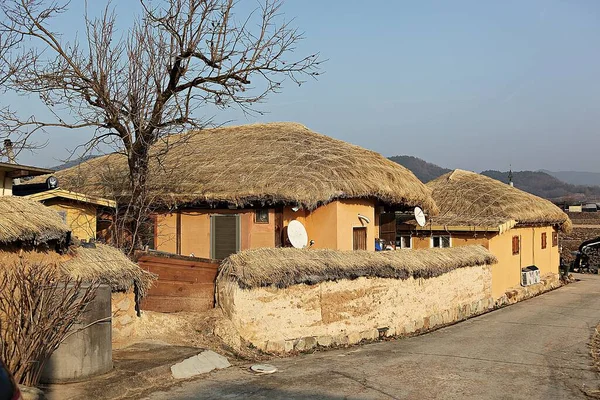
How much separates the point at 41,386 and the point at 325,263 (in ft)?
21.9

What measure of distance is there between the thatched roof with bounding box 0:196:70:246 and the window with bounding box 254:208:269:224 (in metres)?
6.20

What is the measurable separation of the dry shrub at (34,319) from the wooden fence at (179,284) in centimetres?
385

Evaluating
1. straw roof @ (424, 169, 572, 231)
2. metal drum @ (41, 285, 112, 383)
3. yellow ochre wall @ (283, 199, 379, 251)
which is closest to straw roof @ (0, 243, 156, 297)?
metal drum @ (41, 285, 112, 383)

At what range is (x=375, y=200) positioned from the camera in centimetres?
1762

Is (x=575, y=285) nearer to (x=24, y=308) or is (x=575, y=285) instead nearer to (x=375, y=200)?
(x=375, y=200)

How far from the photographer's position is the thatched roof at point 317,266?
11.9 m

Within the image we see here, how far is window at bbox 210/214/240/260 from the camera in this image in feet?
51.7

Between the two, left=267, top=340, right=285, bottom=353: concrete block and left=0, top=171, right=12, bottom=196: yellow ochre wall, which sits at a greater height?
left=0, top=171, right=12, bottom=196: yellow ochre wall

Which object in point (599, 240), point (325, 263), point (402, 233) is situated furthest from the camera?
point (599, 240)

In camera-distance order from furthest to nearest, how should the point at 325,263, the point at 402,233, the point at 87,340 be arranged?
the point at 402,233 < the point at 325,263 < the point at 87,340

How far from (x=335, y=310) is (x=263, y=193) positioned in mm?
3373

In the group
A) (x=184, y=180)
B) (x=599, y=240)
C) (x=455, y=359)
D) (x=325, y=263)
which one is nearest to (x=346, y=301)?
(x=325, y=263)

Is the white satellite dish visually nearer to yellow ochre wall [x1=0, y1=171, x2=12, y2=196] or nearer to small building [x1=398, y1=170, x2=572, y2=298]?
yellow ochre wall [x1=0, y1=171, x2=12, y2=196]

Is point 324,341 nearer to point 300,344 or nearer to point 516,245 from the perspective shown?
point 300,344
